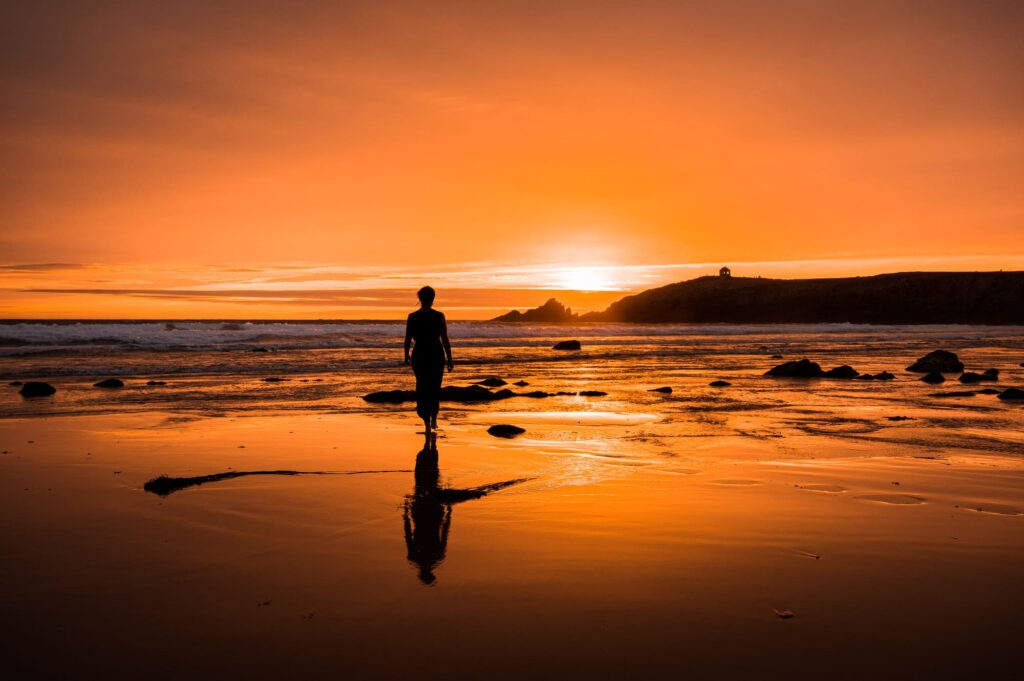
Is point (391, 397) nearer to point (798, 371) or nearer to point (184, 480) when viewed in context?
point (184, 480)

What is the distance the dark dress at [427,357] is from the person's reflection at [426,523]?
2.46 meters

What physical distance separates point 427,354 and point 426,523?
4.86 m

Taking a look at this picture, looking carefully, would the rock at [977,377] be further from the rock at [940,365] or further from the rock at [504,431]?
the rock at [504,431]

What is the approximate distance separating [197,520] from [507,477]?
111 inches

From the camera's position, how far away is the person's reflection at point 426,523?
179 inches

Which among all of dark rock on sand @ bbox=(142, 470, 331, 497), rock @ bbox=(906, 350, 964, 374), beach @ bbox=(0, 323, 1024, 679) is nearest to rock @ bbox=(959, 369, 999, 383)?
rock @ bbox=(906, 350, 964, 374)

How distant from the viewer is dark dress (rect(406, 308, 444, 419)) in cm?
1010

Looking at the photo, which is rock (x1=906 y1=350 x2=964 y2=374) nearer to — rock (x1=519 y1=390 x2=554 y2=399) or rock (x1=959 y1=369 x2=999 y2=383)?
rock (x1=959 y1=369 x2=999 y2=383)

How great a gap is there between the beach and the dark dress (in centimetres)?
56

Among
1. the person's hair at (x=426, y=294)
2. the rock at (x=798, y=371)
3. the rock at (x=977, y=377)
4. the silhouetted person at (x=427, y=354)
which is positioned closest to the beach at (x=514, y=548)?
the silhouetted person at (x=427, y=354)

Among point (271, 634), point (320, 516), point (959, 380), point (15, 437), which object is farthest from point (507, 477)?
point (959, 380)

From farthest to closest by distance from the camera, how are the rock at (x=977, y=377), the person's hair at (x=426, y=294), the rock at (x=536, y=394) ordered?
the rock at (x=977, y=377) → the rock at (x=536, y=394) → the person's hair at (x=426, y=294)

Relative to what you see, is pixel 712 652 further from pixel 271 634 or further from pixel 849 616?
pixel 271 634

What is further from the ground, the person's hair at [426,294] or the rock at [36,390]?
the person's hair at [426,294]
